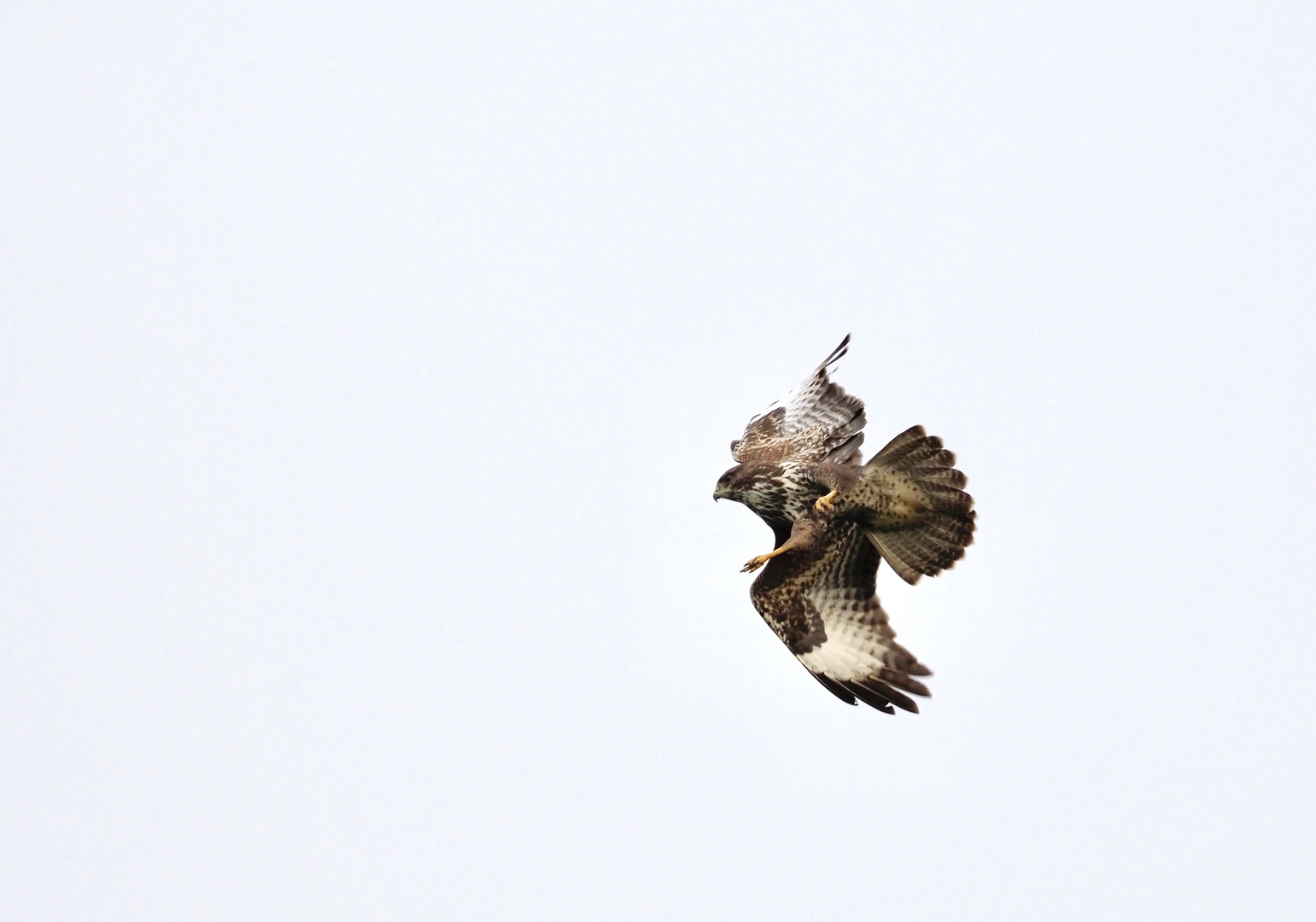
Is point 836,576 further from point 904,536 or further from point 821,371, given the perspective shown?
point 821,371

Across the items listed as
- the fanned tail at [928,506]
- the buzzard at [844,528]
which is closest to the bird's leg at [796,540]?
the buzzard at [844,528]

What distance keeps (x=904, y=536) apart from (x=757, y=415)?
1647mm

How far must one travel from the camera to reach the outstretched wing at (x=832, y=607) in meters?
10.2

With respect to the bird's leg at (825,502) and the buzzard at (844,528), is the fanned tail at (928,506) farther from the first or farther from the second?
the bird's leg at (825,502)

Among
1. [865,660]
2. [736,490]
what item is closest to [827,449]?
[736,490]

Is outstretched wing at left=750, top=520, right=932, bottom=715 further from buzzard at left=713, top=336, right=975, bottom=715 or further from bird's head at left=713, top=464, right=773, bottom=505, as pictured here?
bird's head at left=713, top=464, right=773, bottom=505

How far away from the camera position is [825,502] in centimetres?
1009

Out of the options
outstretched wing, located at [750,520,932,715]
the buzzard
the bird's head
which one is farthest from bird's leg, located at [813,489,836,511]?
the bird's head

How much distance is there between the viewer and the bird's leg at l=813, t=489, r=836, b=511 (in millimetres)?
10078

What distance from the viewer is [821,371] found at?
11070 mm

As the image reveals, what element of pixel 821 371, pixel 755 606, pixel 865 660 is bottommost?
pixel 865 660

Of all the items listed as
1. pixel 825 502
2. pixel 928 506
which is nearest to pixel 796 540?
pixel 825 502

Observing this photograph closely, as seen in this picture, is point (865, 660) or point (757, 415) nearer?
point (865, 660)

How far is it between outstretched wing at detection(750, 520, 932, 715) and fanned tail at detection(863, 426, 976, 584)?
0.27 m
